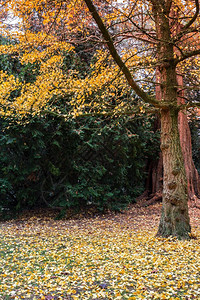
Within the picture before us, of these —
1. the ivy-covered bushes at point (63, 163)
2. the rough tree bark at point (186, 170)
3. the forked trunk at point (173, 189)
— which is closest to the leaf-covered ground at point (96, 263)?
the forked trunk at point (173, 189)

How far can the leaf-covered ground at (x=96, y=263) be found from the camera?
10.5ft

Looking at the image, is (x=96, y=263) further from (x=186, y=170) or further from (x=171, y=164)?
(x=186, y=170)

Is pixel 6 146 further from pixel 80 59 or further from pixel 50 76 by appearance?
pixel 80 59

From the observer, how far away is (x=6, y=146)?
7.70m

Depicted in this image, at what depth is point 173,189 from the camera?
557 centimetres

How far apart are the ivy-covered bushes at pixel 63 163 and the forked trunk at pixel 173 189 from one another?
1813mm

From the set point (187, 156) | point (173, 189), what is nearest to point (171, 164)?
point (173, 189)

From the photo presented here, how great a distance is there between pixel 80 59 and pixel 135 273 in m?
7.27

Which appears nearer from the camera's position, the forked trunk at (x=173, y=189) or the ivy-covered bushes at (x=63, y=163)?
the forked trunk at (x=173, y=189)

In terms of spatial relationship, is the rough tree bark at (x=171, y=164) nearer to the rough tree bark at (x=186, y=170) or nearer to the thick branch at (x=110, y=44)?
the thick branch at (x=110, y=44)

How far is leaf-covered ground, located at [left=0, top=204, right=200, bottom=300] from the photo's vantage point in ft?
10.5

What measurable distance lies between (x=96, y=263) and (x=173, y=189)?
2157 mm

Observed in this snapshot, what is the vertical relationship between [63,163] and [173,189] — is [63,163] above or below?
above

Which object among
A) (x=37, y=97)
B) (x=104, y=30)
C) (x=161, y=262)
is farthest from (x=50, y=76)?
(x=161, y=262)
